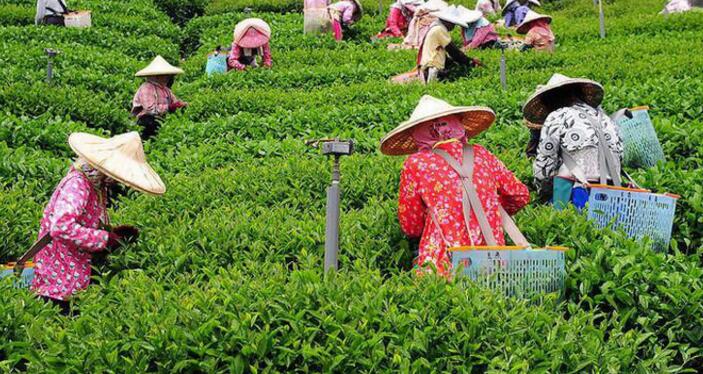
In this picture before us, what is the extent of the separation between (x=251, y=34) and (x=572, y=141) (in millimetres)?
9139

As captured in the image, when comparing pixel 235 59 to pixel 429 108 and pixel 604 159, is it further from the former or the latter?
pixel 429 108

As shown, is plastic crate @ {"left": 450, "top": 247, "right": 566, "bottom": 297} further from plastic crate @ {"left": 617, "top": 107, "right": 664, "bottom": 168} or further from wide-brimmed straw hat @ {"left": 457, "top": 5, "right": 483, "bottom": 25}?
wide-brimmed straw hat @ {"left": 457, "top": 5, "right": 483, "bottom": 25}

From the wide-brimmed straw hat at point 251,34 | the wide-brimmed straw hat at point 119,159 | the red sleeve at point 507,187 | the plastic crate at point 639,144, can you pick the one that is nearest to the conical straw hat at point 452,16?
the wide-brimmed straw hat at point 251,34

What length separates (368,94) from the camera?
11914mm

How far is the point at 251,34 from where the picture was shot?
46.1 feet

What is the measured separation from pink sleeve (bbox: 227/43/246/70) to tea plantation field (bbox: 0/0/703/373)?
524 millimetres

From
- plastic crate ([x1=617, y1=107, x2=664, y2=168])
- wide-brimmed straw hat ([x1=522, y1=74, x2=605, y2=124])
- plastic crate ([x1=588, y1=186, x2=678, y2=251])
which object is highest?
wide-brimmed straw hat ([x1=522, y1=74, x2=605, y2=124])

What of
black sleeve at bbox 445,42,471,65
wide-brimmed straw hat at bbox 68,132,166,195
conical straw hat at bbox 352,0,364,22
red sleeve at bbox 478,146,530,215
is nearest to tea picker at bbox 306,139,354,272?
red sleeve at bbox 478,146,530,215

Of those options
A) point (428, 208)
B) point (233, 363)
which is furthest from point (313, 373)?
point (428, 208)

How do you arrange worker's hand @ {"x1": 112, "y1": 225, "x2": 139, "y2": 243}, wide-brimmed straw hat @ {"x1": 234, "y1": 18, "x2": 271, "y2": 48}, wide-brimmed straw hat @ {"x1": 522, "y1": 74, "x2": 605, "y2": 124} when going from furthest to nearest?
wide-brimmed straw hat @ {"x1": 234, "y1": 18, "x2": 271, "y2": 48} → wide-brimmed straw hat @ {"x1": 522, "y1": 74, "x2": 605, "y2": 124} → worker's hand @ {"x1": 112, "y1": 225, "x2": 139, "y2": 243}

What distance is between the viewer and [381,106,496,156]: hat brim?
5066 mm

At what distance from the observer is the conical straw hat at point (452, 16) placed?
13291mm

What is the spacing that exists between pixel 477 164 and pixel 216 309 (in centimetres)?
192

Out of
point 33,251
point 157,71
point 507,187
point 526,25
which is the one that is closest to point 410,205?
point 507,187
